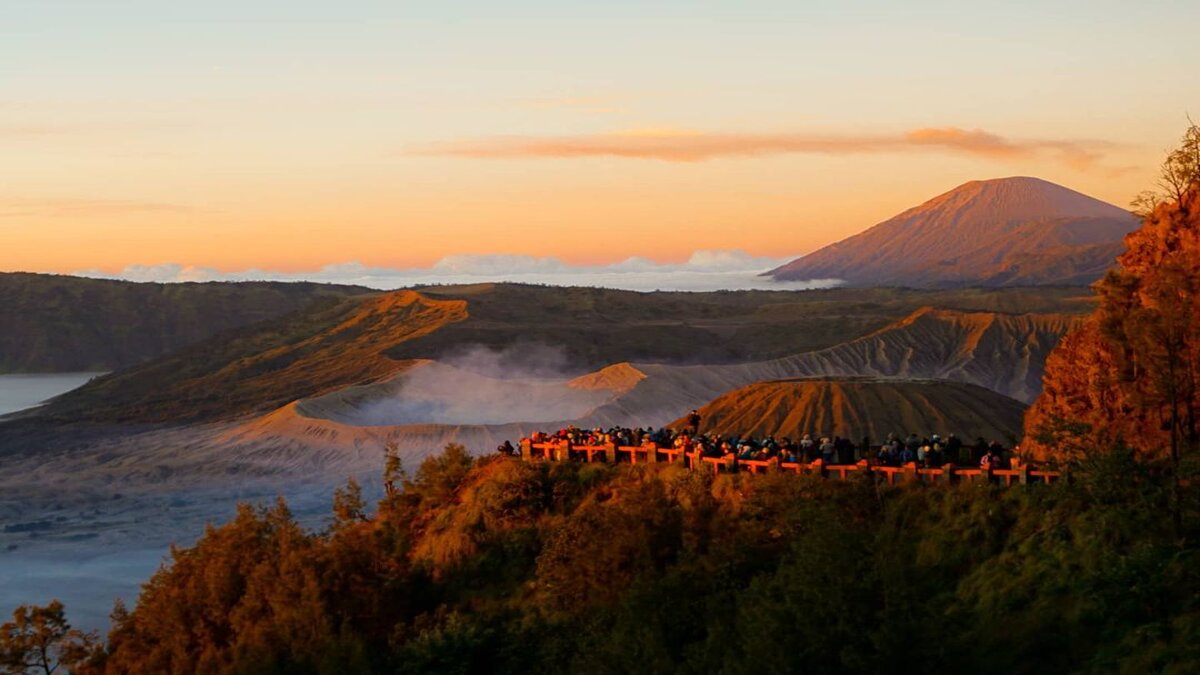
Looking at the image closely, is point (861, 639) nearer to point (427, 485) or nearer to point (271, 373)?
point (427, 485)

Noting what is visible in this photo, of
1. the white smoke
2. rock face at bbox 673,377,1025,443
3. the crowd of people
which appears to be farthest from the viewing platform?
the white smoke

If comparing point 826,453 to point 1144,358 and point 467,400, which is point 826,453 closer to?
point 1144,358

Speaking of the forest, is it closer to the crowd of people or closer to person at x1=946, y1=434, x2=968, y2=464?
the crowd of people

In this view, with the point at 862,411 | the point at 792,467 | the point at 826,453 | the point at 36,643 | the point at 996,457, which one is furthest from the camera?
the point at 862,411

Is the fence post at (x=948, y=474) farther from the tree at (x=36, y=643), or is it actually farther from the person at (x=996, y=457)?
the tree at (x=36, y=643)

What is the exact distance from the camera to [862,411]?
69812 millimetres

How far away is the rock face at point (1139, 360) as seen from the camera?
27781mm

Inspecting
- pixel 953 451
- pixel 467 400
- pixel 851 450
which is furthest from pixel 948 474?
pixel 467 400

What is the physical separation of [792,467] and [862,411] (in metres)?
38.9

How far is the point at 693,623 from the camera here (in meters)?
28.5

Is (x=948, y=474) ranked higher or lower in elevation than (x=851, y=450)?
lower

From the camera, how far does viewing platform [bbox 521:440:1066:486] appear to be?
2903 cm

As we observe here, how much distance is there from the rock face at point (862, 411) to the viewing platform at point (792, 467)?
91.7ft

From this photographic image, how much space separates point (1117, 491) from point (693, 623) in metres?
8.21
